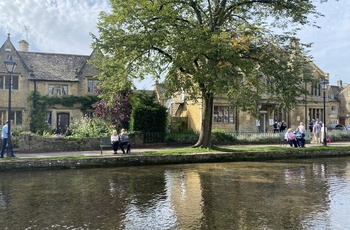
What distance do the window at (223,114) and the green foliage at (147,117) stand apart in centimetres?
998

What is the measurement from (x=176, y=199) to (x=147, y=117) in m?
15.1

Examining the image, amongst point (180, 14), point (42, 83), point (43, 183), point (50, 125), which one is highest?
point (180, 14)

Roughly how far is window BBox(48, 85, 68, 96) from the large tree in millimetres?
14681

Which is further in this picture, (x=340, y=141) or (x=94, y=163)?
(x=340, y=141)

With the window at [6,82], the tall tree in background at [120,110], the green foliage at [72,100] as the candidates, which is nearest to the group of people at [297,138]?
the tall tree in background at [120,110]

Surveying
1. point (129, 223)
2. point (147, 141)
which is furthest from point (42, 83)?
point (129, 223)

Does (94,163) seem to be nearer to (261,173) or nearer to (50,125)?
(261,173)

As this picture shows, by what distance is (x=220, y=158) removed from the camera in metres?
17.7

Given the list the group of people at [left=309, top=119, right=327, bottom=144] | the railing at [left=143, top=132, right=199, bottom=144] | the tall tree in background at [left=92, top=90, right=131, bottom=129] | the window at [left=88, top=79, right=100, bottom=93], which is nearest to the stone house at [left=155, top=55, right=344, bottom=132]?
the group of people at [left=309, top=119, right=327, bottom=144]

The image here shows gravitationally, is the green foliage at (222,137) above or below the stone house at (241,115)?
below

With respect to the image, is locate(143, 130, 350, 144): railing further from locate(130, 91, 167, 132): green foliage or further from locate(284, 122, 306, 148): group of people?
locate(284, 122, 306, 148): group of people

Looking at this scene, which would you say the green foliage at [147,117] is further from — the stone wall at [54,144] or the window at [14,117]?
the window at [14,117]

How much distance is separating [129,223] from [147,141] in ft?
54.4

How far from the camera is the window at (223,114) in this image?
33.2 metres
